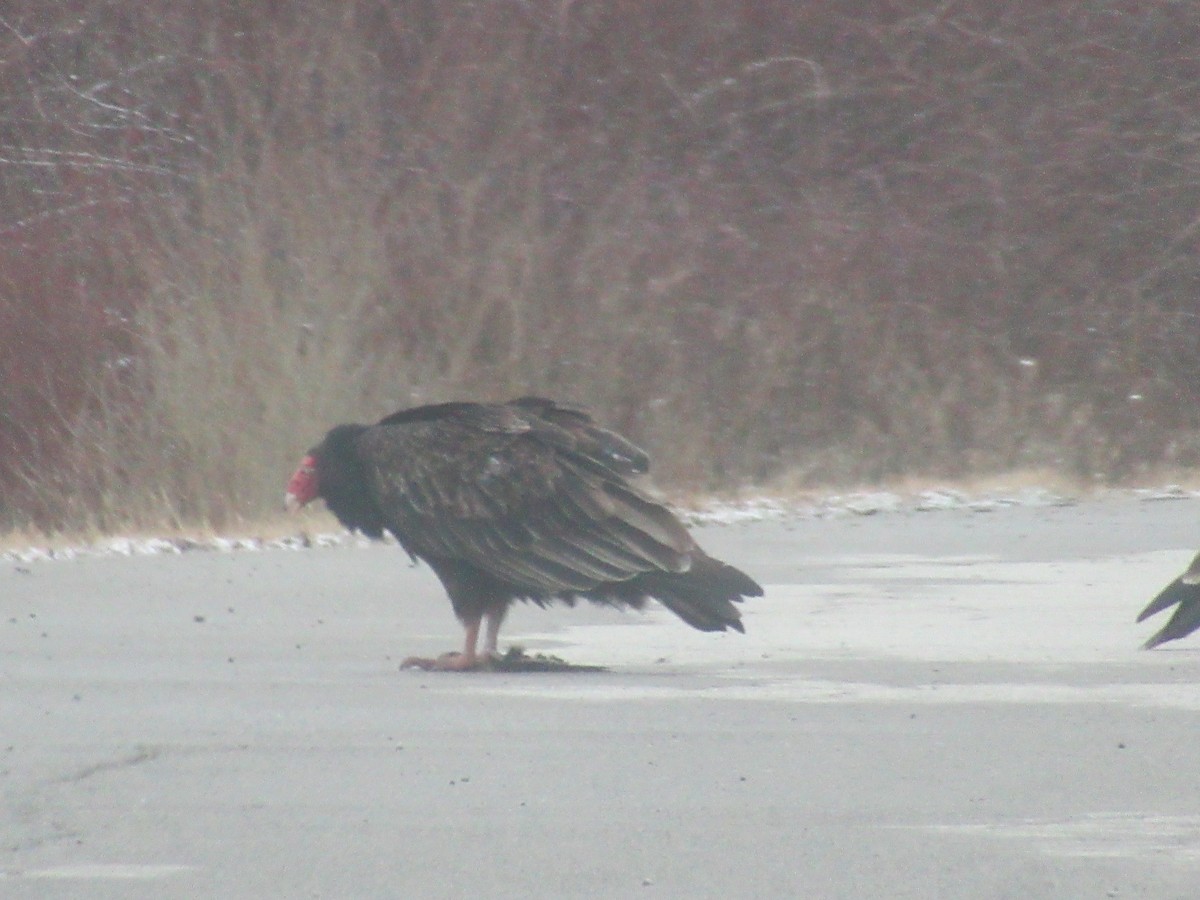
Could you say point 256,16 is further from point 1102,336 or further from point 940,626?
point 940,626

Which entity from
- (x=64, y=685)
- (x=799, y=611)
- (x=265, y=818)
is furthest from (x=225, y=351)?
(x=265, y=818)

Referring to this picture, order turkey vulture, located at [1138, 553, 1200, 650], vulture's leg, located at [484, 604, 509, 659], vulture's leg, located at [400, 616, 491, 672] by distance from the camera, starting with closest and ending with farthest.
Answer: turkey vulture, located at [1138, 553, 1200, 650], vulture's leg, located at [400, 616, 491, 672], vulture's leg, located at [484, 604, 509, 659]

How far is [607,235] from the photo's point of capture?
20.5m

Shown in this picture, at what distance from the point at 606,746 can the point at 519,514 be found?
2.09 m

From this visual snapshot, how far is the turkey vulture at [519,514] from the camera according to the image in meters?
9.21

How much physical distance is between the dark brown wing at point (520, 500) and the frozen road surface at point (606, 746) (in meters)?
0.42

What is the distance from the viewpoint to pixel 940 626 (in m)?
10.7

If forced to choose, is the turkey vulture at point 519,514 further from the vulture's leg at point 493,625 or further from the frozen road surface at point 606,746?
the frozen road surface at point 606,746

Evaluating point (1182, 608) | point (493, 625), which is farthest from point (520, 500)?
point (1182, 608)

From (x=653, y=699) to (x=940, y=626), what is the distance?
8.19 ft

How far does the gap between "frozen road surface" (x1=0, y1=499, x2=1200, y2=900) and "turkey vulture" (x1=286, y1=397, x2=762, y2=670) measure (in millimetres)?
290

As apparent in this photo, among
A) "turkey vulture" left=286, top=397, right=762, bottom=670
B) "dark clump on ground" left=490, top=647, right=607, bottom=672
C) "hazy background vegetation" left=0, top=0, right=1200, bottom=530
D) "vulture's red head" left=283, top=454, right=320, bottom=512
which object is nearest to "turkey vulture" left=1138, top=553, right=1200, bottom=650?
"turkey vulture" left=286, top=397, right=762, bottom=670

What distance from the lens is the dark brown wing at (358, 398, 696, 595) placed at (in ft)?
30.6

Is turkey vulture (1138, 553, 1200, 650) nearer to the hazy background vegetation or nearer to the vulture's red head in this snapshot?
the vulture's red head
